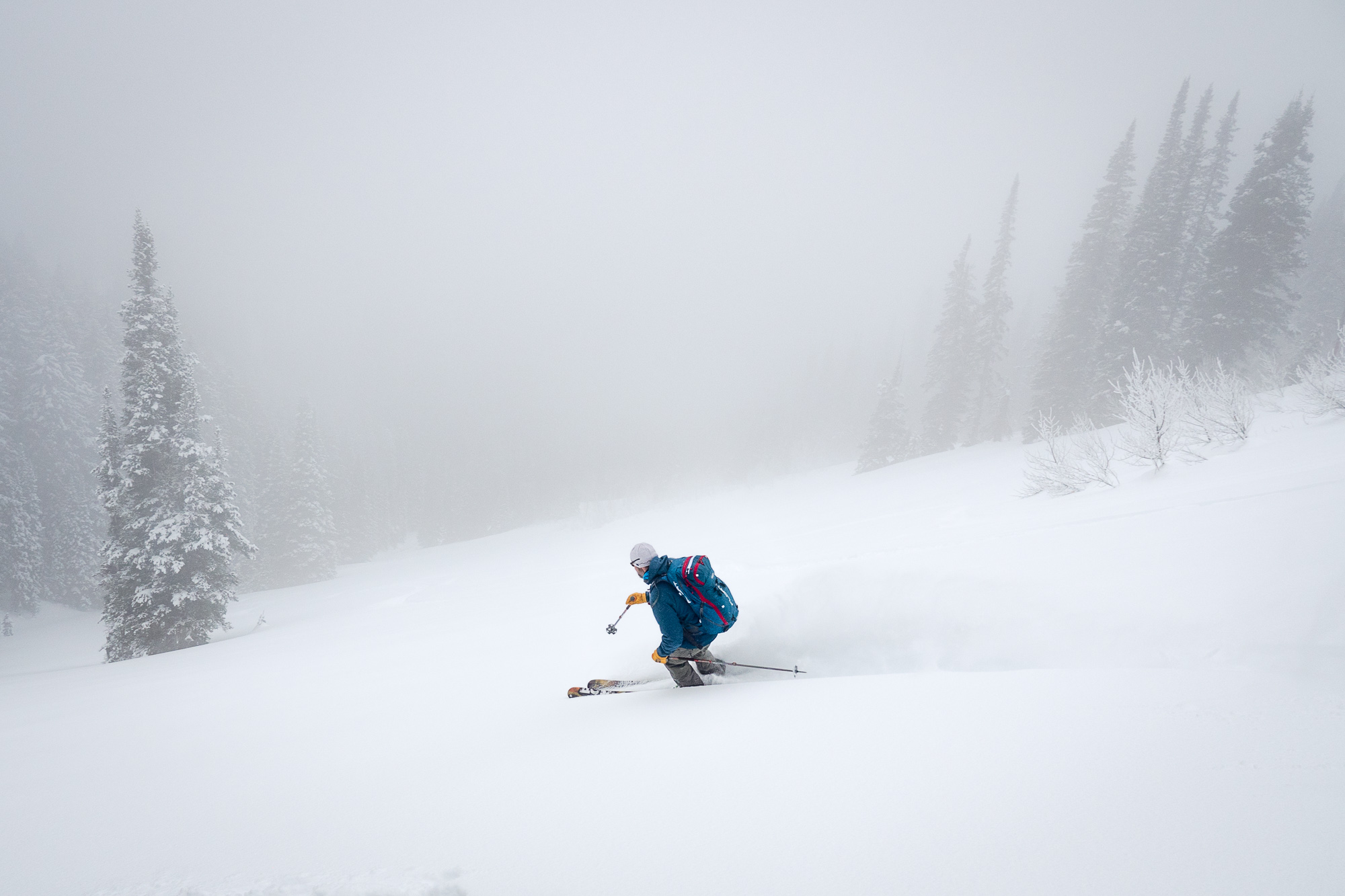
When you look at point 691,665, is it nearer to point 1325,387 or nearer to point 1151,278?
point 1325,387

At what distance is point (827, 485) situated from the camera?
3027 centimetres

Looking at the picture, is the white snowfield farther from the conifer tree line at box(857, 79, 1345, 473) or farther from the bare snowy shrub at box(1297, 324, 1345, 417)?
the conifer tree line at box(857, 79, 1345, 473)

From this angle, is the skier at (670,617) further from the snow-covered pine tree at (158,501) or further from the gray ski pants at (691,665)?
the snow-covered pine tree at (158,501)

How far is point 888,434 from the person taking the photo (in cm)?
3619

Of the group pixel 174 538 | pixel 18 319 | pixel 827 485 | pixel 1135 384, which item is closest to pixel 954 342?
pixel 827 485

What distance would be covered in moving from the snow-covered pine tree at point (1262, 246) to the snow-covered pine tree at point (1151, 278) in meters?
2.31

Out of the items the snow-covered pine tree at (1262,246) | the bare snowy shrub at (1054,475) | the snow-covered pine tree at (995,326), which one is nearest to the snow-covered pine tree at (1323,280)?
the snow-covered pine tree at (995,326)

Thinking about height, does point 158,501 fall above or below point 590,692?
above

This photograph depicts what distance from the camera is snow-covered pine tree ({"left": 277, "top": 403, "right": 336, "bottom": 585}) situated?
3538cm

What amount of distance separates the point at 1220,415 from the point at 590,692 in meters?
12.7

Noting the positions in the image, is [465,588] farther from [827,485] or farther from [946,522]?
[827,485]

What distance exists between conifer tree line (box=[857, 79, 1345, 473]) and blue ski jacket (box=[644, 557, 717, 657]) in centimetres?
1589

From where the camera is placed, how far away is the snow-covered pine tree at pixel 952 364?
113 feet

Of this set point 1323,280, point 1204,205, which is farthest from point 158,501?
point 1323,280
